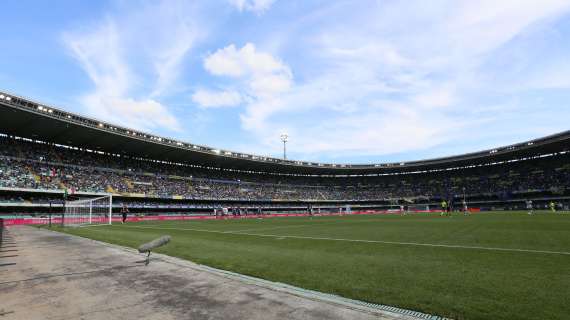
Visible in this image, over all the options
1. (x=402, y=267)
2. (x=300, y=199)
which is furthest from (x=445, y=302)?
(x=300, y=199)

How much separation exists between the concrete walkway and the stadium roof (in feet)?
146

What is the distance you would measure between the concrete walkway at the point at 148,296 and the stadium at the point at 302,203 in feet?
2.91

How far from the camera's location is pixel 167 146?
6078cm

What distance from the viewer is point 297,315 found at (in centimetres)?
391

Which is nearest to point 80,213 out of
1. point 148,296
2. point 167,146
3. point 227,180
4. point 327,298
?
point 148,296

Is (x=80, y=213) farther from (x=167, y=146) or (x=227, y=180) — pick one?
(x=227, y=180)

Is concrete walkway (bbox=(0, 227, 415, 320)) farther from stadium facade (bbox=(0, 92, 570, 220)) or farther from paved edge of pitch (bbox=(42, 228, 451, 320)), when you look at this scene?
stadium facade (bbox=(0, 92, 570, 220))

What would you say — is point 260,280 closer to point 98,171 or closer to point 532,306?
point 532,306

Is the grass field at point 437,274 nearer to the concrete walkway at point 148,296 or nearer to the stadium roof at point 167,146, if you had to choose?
the concrete walkway at point 148,296

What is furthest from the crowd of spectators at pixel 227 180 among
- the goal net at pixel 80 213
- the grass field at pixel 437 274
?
the grass field at pixel 437 274

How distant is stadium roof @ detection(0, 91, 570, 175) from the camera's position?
1730 inches

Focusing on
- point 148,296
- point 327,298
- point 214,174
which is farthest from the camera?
point 214,174

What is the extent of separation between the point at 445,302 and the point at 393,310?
825 mm

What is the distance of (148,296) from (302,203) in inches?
3308
